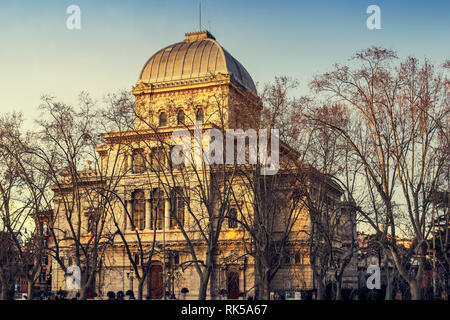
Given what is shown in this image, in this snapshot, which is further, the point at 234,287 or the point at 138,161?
the point at 234,287

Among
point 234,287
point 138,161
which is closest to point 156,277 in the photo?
point 234,287

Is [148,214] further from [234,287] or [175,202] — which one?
[175,202]

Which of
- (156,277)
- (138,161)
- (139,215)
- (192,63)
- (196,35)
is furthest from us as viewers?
(196,35)

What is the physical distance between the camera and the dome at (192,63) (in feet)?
240

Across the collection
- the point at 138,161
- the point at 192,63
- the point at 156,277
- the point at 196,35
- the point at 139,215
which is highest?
the point at 196,35

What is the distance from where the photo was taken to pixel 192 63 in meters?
74.1

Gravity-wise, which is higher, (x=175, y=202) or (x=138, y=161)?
(x=138, y=161)

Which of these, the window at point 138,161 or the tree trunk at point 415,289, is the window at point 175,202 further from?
the tree trunk at point 415,289

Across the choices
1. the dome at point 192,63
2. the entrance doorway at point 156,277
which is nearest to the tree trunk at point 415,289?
the entrance doorway at point 156,277
